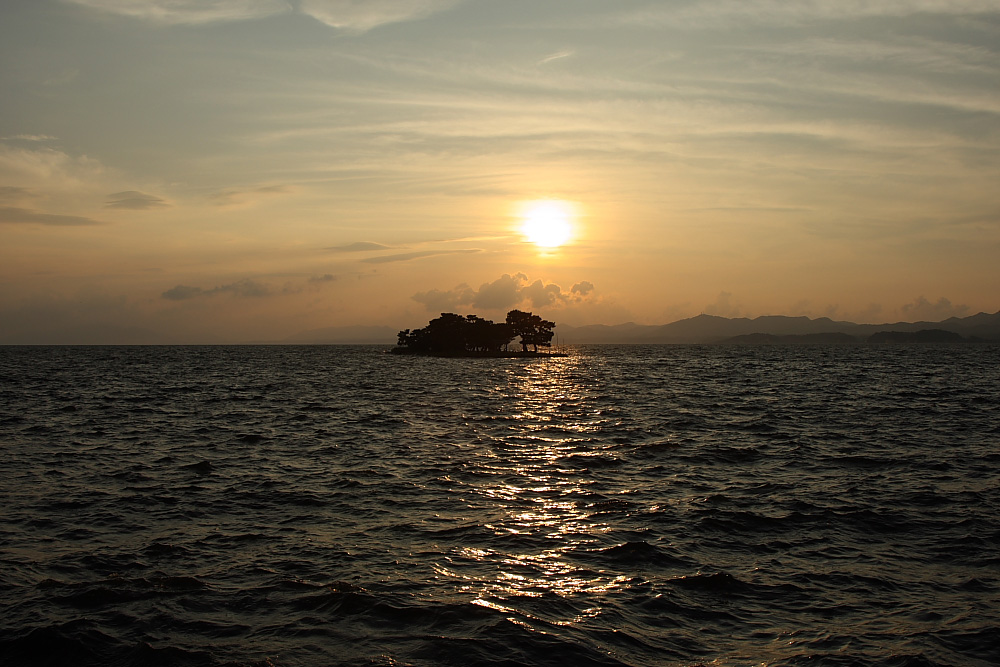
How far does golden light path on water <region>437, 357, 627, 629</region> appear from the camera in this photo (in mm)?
15445

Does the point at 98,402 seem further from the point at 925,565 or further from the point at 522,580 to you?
the point at 925,565

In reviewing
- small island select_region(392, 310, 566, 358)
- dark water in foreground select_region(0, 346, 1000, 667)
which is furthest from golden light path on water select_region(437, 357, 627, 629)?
small island select_region(392, 310, 566, 358)

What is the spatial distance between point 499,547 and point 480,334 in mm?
170186

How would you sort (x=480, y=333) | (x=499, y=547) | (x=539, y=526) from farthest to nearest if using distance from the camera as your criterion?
(x=480, y=333) → (x=539, y=526) → (x=499, y=547)

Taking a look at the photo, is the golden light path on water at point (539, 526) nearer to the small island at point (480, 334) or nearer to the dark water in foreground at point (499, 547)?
the dark water in foreground at point (499, 547)

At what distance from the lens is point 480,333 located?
618 feet

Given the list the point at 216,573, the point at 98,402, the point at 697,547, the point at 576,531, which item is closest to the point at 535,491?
the point at 576,531

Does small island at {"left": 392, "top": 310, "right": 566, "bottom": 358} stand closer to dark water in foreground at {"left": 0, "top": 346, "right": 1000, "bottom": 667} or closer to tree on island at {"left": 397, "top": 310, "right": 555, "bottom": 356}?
tree on island at {"left": 397, "top": 310, "right": 555, "bottom": 356}

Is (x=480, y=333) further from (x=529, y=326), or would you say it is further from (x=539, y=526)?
(x=539, y=526)

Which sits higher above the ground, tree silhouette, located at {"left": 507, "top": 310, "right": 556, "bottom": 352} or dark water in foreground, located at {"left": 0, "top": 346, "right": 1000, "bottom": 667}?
tree silhouette, located at {"left": 507, "top": 310, "right": 556, "bottom": 352}

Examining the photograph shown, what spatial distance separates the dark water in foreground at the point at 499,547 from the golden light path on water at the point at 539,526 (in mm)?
110

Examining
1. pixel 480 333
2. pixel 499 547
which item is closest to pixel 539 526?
pixel 499 547

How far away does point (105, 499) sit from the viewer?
2380cm

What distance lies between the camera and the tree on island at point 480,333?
7392 inches
